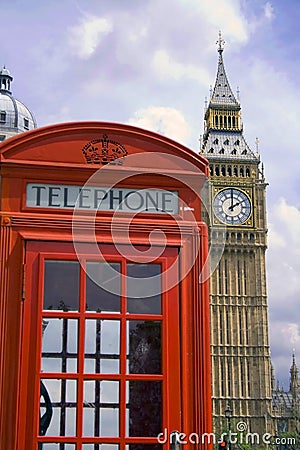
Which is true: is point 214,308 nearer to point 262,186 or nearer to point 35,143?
point 262,186

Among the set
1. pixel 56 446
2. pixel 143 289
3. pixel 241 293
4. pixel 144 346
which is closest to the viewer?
pixel 56 446

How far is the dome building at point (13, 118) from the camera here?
23344 mm

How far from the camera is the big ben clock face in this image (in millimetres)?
58062

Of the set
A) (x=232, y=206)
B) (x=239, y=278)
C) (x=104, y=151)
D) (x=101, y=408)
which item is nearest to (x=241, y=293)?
(x=239, y=278)

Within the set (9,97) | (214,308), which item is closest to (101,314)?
(9,97)

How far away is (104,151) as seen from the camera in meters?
5.39

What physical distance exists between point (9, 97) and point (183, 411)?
79.7 ft

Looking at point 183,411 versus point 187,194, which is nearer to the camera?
point 183,411

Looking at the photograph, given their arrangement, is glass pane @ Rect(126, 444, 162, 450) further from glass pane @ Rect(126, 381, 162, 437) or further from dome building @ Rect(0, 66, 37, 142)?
dome building @ Rect(0, 66, 37, 142)

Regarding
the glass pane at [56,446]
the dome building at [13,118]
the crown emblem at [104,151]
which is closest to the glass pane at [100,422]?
the glass pane at [56,446]

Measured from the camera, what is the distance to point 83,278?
16.3 ft

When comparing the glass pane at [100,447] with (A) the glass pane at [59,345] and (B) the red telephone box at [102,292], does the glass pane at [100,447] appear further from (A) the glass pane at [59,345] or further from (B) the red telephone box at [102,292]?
(A) the glass pane at [59,345]

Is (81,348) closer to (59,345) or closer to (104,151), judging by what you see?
(59,345)

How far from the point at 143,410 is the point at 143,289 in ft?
2.57
